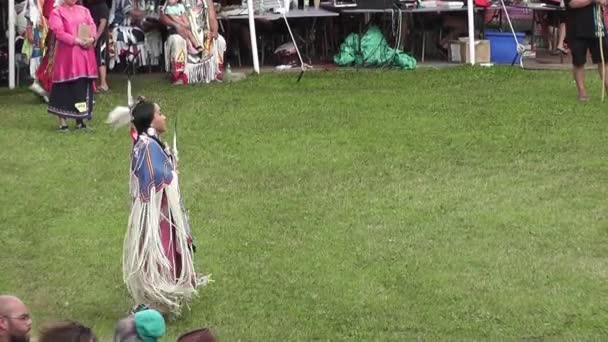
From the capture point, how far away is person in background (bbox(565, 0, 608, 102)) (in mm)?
12570

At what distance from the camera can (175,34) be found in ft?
49.2

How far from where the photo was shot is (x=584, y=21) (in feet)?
41.4

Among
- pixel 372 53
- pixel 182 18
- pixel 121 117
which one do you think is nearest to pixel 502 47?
pixel 372 53

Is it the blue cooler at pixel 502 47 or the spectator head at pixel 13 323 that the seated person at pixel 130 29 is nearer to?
the blue cooler at pixel 502 47

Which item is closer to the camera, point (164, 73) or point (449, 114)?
point (449, 114)

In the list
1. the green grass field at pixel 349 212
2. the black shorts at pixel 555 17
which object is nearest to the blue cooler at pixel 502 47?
Result: the black shorts at pixel 555 17

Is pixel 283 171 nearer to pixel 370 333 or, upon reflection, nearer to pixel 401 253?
pixel 401 253

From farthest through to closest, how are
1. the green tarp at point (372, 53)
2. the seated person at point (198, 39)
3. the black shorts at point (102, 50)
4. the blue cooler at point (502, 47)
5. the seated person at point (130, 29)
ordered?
the blue cooler at point (502, 47), the green tarp at point (372, 53), the seated person at point (130, 29), the seated person at point (198, 39), the black shorts at point (102, 50)

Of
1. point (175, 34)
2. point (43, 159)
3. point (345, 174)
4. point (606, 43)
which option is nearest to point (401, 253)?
point (345, 174)

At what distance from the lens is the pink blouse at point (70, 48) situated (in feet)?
38.0

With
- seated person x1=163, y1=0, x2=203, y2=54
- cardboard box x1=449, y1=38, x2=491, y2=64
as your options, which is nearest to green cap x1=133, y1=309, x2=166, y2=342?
seated person x1=163, y1=0, x2=203, y2=54

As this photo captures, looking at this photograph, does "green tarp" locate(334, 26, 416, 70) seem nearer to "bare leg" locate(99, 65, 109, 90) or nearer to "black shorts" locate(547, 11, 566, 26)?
"black shorts" locate(547, 11, 566, 26)

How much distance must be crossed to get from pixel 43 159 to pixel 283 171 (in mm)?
2180

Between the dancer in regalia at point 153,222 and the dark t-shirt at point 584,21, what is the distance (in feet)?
22.7
